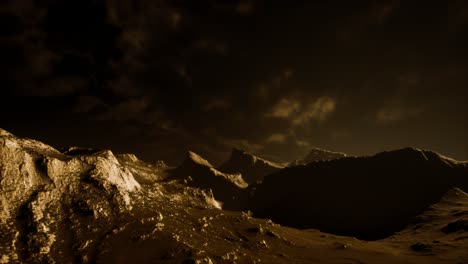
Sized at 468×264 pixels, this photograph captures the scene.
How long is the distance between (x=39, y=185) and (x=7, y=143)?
43.9 ft

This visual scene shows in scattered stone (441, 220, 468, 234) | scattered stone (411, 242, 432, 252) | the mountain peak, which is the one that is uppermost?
the mountain peak

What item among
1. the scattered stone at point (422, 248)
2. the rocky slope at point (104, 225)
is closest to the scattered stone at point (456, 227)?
the scattered stone at point (422, 248)

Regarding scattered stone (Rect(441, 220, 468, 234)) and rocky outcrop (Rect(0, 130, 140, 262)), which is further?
scattered stone (Rect(441, 220, 468, 234))

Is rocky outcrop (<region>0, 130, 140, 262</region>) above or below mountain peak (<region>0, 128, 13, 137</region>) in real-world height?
below

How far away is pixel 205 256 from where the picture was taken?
7706 cm

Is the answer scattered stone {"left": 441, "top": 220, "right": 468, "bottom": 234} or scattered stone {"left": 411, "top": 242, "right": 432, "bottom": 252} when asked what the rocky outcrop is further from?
scattered stone {"left": 441, "top": 220, "right": 468, "bottom": 234}

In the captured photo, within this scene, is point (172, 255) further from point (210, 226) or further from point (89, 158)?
point (89, 158)

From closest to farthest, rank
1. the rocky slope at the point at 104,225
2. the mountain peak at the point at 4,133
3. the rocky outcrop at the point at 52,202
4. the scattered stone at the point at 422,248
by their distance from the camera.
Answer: the rocky outcrop at the point at 52,202
the rocky slope at the point at 104,225
the mountain peak at the point at 4,133
the scattered stone at the point at 422,248

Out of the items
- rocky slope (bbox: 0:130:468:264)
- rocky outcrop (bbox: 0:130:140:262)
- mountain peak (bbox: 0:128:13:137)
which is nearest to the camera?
rocky outcrop (bbox: 0:130:140:262)

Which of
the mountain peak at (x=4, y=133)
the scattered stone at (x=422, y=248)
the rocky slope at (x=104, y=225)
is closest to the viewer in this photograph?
the rocky slope at (x=104, y=225)

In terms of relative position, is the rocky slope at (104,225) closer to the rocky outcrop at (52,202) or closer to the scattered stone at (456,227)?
the rocky outcrop at (52,202)

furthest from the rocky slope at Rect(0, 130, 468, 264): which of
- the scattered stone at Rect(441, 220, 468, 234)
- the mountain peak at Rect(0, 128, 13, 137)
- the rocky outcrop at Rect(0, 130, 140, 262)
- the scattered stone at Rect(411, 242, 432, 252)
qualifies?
the scattered stone at Rect(441, 220, 468, 234)

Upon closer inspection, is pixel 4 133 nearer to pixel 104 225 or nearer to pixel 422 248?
pixel 104 225

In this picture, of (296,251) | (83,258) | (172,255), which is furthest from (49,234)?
(296,251)
